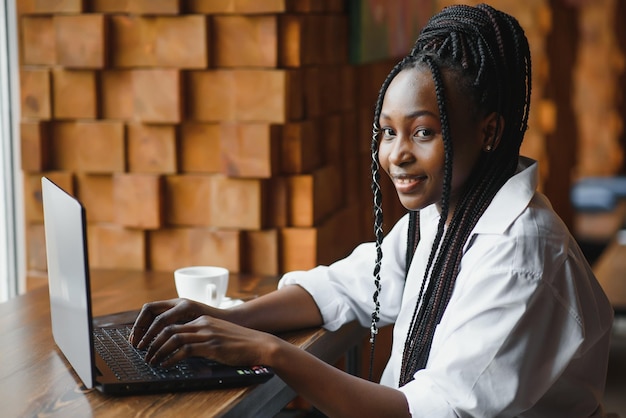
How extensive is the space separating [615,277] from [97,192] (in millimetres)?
2623

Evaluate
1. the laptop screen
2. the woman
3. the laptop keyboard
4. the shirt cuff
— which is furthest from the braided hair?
the laptop screen

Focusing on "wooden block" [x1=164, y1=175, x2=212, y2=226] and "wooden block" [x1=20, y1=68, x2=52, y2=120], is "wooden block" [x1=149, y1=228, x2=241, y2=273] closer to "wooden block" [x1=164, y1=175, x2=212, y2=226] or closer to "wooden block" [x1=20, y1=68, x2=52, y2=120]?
"wooden block" [x1=164, y1=175, x2=212, y2=226]

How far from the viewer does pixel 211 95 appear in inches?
80.6

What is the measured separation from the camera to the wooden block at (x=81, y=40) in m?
2.05

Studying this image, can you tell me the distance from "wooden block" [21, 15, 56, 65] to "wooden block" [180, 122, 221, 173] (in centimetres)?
36

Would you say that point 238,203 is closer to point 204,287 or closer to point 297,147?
point 297,147

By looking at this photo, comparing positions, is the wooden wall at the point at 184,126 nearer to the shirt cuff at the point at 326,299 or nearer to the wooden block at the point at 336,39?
the wooden block at the point at 336,39

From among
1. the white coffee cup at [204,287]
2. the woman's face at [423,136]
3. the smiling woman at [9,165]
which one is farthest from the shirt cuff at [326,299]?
the smiling woman at [9,165]

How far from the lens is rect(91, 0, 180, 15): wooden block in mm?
2006

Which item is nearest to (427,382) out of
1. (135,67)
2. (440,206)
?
(440,206)

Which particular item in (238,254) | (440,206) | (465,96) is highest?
(465,96)

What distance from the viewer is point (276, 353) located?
1308 mm

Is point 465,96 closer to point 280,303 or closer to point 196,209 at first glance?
point 280,303

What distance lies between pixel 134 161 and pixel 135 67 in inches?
8.6
